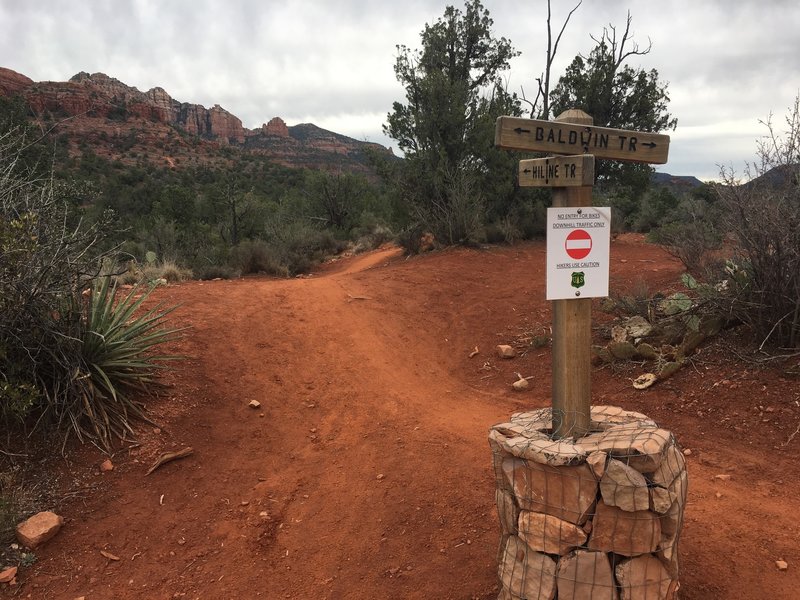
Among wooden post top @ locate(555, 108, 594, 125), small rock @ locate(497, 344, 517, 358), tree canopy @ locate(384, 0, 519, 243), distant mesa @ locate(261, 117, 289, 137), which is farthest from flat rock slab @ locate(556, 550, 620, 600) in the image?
distant mesa @ locate(261, 117, 289, 137)

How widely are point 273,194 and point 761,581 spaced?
3377 cm

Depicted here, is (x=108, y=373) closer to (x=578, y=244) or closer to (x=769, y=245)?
(x=578, y=244)

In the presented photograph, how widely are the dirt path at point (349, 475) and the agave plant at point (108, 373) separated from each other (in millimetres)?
246

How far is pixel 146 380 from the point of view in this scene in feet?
15.8

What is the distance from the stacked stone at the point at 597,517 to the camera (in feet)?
7.93

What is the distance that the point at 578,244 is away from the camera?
8.71ft

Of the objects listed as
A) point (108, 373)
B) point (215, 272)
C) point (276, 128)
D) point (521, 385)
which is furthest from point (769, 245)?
point (276, 128)

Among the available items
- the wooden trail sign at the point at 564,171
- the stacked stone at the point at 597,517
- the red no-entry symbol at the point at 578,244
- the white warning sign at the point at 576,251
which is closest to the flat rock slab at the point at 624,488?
the stacked stone at the point at 597,517

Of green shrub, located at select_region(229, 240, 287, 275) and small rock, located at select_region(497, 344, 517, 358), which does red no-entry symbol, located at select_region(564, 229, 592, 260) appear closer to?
small rock, located at select_region(497, 344, 517, 358)

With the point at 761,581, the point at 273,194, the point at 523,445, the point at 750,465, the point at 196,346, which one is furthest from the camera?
the point at 273,194

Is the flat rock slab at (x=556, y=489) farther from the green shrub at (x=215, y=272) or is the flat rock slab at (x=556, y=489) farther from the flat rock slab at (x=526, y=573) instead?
the green shrub at (x=215, y=272)

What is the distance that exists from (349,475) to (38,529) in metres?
2.13

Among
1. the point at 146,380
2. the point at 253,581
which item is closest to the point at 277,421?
the point at 146,380

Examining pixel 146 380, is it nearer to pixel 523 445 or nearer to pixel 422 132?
pixel 523 445
